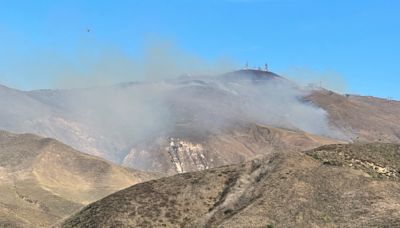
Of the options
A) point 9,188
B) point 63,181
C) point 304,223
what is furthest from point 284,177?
point 63,181

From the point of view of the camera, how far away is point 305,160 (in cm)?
6712

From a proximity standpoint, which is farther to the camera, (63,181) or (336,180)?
(63,181)

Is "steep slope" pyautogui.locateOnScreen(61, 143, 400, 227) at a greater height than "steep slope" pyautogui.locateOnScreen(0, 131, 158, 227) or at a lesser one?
greater

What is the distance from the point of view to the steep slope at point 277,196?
56500 mm

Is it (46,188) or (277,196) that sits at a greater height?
(277,196)

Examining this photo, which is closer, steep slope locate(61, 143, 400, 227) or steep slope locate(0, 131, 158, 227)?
steep slope locate(61, 143, 400, 227)

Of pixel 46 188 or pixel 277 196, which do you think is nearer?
pixel 277 196

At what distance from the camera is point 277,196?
197 ft

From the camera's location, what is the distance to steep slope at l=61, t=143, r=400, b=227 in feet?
185

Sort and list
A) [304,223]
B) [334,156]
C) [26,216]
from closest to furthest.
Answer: [304,223], [334,156], [26,216]

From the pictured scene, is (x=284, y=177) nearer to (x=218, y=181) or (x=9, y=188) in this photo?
(x=218, y=181)

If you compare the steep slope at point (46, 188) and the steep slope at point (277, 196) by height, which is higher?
the steep slope at point (277, 196)

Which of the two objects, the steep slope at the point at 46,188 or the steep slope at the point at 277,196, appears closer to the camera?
the steep slope at the point at 277,196

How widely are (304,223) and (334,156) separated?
1518cm
